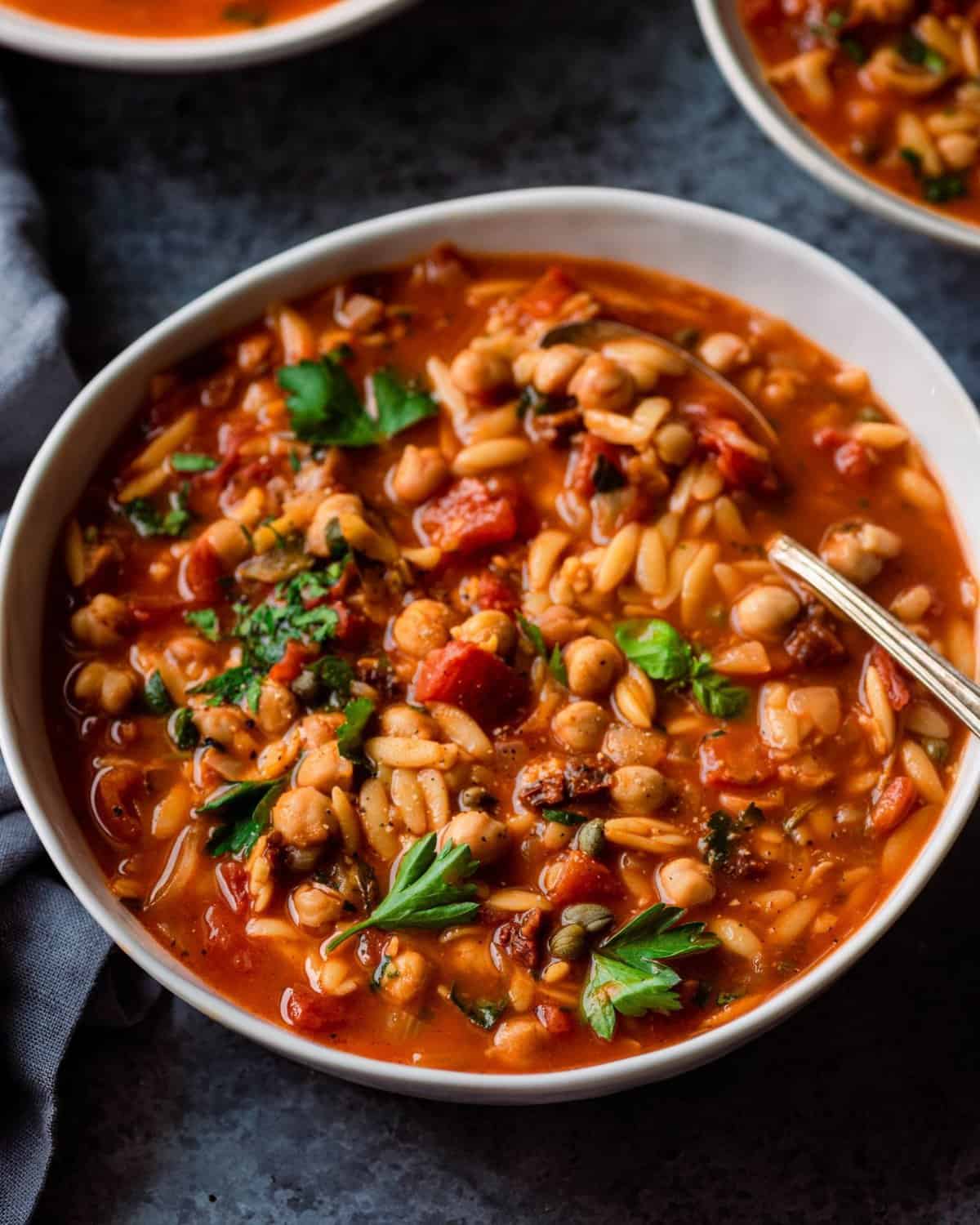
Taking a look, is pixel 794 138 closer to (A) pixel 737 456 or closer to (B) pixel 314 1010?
(A) pixel 737 456

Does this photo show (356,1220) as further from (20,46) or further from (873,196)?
(20,46)

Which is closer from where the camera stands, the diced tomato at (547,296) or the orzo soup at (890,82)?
the diced tomato at (547,296)

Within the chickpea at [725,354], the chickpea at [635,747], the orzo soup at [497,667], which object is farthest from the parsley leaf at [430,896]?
the chickpea at [725,354]

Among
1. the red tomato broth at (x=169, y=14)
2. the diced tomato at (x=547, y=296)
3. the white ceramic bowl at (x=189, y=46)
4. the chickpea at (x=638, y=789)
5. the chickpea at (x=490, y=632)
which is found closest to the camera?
the chickpea at (x=638, y=789)

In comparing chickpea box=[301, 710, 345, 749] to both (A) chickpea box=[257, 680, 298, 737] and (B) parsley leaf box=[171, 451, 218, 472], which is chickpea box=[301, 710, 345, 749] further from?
(B) parsley leaf box=[171, 451, 218, 472]

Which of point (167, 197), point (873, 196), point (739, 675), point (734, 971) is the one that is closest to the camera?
point (734, 971)

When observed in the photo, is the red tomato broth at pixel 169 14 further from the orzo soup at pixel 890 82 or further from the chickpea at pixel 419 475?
the chickpea at pixel 419 475

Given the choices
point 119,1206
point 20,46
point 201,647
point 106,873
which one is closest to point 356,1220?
point 119,1206
